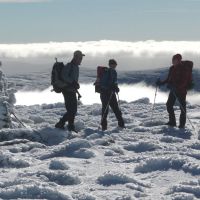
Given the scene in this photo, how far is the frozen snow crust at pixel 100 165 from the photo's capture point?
27.7ft

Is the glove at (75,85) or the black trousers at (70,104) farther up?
the glove at (75,85)

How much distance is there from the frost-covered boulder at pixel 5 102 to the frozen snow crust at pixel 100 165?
1.13 metres

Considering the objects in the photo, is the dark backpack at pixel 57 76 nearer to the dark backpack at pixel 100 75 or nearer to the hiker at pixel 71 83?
the hiker at pixel 71 83

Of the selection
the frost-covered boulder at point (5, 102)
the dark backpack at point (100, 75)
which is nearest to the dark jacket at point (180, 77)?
the dark backpack at point (100, 75)

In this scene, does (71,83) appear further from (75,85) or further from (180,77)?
(180,77)

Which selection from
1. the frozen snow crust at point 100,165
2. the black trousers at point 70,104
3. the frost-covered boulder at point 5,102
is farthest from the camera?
the black trousers at point 70,104

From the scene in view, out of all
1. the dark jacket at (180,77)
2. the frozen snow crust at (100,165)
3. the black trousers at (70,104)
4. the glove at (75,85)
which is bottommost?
A: the frozen snow crust at (100,165)

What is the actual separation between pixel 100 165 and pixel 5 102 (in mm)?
5338

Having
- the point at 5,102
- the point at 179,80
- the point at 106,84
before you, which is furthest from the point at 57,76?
the point at 179,80

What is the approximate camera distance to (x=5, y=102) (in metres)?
15.1

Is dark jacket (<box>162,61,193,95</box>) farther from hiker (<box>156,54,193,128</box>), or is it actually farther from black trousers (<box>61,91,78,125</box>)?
black trousers (<box>61,91,78,125</box>)

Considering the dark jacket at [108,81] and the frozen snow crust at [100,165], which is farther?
the dark jacket at [108,81]

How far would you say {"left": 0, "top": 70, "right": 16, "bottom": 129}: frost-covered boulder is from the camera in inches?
595

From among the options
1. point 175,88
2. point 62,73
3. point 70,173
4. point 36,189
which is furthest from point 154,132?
point 36,189
